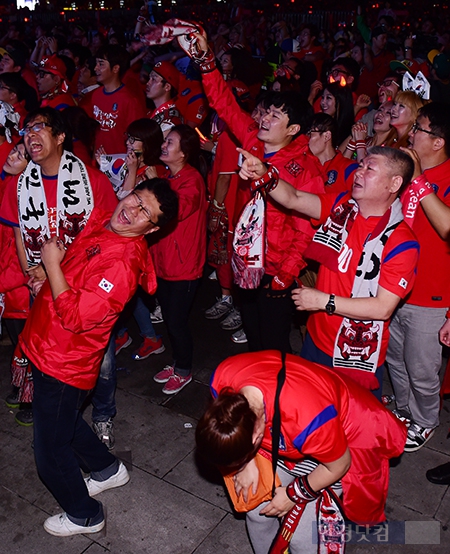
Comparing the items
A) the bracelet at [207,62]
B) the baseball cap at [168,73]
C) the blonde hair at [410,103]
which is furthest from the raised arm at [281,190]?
the baseball cap at [168,73]

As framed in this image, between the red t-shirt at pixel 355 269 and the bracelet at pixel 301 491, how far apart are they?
0.93 m

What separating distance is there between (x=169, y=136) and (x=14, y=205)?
4.44ft

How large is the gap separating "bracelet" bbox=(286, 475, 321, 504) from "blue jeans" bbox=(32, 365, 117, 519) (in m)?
1.28

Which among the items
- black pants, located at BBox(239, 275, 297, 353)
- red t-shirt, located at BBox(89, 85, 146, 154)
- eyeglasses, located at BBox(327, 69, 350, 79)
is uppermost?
eyeglasses, located at BBox(327, 69, 350, 79)

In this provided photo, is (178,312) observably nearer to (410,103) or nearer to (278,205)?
(278,205)

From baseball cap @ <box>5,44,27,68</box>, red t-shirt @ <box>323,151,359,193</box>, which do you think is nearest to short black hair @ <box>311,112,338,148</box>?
red t-shirt @ <box>323,151,359,193</box>

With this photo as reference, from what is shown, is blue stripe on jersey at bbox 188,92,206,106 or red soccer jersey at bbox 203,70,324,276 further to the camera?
blue stripe on jersey at bbox 188,92,206,106

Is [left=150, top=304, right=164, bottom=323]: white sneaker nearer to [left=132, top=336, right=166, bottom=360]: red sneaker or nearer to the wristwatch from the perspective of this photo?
[left=132, top=336, right=166, bottom=360]: red sneaker

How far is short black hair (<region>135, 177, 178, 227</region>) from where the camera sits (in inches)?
126

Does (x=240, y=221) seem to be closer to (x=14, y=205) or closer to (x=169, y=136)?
(x=169, y=136)

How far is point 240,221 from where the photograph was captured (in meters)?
3.75

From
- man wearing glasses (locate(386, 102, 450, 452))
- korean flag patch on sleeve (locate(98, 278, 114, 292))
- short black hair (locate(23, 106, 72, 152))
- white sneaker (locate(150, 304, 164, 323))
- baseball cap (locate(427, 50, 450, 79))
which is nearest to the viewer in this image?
korean flag patch on sleeve (locate(98, 278, 114, 292))

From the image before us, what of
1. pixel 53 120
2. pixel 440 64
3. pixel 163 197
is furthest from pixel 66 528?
pixel 440 64

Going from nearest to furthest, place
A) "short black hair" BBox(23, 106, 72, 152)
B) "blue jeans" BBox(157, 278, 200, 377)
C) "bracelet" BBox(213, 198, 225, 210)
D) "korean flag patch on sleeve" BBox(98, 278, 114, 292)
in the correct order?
"korean flag patch on sleeve" BBox(98, 278, 114, 292)
"short black hair" BBox(23, 106, 72, 152)
"blue jeans" BBox(157, 278, 200, 377)
"bracelet" BBox(213, 198, 225, 210)
